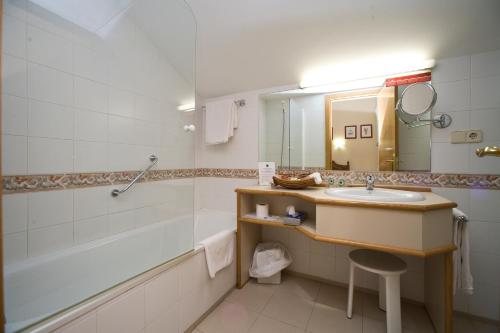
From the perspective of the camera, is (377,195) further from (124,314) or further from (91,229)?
(91,229)

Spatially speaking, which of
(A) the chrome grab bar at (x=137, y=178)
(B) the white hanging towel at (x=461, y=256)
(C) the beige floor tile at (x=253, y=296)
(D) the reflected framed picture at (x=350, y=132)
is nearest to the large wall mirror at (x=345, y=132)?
(D) the reflected framed picture at (x=350, y=132)

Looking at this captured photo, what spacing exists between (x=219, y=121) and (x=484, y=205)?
2166 mm

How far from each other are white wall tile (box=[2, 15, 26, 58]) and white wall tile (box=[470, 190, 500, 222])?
284 centimetres

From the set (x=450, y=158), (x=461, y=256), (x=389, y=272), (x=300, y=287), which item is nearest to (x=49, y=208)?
(x=300, y=287)

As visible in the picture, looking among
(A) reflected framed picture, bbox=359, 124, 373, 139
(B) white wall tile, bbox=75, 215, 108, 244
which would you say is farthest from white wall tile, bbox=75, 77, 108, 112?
(A) reflected framed picture, bbox=359, 124, 373, 139

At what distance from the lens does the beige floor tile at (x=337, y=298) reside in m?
1.53

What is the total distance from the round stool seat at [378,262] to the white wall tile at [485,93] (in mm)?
1141

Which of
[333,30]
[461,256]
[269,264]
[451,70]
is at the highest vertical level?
[333,30]

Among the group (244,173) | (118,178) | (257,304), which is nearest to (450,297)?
(257,304)

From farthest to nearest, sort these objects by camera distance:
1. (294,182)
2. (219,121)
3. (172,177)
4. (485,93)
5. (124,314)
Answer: (219,121) → (172,177) → (294,182) → (485,93) → (124,314)

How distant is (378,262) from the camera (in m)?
1.29

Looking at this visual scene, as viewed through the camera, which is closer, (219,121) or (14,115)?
(14,115)

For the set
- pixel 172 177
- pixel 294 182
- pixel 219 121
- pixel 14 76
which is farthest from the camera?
pixel 219 121

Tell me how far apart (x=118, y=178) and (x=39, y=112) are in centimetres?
61
